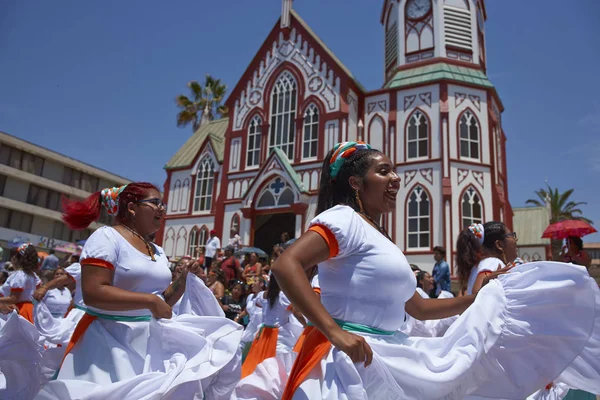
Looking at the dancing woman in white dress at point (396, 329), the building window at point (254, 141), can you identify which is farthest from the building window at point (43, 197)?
the dancing woman in white dress at point (396, 329)

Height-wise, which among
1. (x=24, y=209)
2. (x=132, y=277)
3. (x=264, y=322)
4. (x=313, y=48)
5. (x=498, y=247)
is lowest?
(x=264, y=322)

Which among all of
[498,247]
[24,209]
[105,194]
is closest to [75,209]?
[105,194]

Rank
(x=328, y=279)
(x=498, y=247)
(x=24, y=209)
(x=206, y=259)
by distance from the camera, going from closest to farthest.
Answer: (x=328, y=279) → (x=498, y=247) → (x=206, y=259) → (x=24, y=209)

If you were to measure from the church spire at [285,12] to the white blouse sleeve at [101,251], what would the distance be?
22612 millimetres

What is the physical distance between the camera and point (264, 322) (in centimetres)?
696

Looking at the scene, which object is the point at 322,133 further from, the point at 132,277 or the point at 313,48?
the point at 132,277

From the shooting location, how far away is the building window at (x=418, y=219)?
1928 cm

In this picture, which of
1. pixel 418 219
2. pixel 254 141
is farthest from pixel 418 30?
pixel 254 141

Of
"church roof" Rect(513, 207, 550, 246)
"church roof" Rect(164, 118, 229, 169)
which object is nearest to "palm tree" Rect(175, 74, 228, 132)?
"church roof" Rect(164, 118, 229, 169)

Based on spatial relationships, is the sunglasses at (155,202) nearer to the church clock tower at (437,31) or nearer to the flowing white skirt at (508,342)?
the flowing white skirt at (508,342)

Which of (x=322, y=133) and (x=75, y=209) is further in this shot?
(x=322, y=133)

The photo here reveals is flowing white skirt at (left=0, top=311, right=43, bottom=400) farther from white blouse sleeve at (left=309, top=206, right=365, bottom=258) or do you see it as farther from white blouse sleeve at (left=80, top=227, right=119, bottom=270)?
white blouse sleeve at (left=309, top=206, right=365, bottom=258)

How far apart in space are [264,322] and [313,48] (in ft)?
61.3

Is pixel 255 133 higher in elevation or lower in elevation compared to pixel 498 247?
higher
